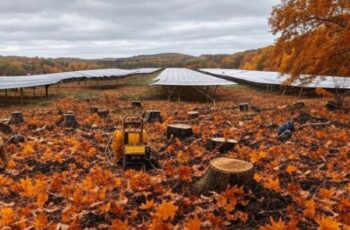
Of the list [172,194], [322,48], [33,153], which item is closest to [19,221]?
[172,194]

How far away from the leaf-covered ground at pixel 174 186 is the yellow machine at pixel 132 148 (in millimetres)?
259

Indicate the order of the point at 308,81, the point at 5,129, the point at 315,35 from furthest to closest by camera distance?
the point at 308,81 → the point at 315,35 → the point at 5,129

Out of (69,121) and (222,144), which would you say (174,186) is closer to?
(222,144)

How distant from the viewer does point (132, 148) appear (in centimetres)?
757

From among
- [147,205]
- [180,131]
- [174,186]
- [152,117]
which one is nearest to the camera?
[147,205]

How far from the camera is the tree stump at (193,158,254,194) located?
16.3 feet

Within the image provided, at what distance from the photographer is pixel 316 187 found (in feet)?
19.0

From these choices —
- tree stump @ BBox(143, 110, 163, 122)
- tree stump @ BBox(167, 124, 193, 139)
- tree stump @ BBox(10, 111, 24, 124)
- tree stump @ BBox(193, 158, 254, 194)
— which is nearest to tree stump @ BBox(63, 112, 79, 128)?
tree stump @ BBox(10, 111, 24, 124)

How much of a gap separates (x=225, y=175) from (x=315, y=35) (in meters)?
12.5

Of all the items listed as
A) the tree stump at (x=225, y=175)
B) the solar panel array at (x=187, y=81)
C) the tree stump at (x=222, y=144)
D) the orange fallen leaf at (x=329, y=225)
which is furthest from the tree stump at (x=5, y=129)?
the solar panel array at (x=187, y=81)

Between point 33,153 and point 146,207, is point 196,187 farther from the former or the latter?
point 33,153

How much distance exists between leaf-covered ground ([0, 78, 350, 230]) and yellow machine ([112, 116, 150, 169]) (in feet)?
0.85

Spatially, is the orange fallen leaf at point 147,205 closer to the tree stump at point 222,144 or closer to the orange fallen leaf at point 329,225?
the orange fallen leaf at point 329,225

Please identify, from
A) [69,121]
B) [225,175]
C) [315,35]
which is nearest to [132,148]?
[225,175]
